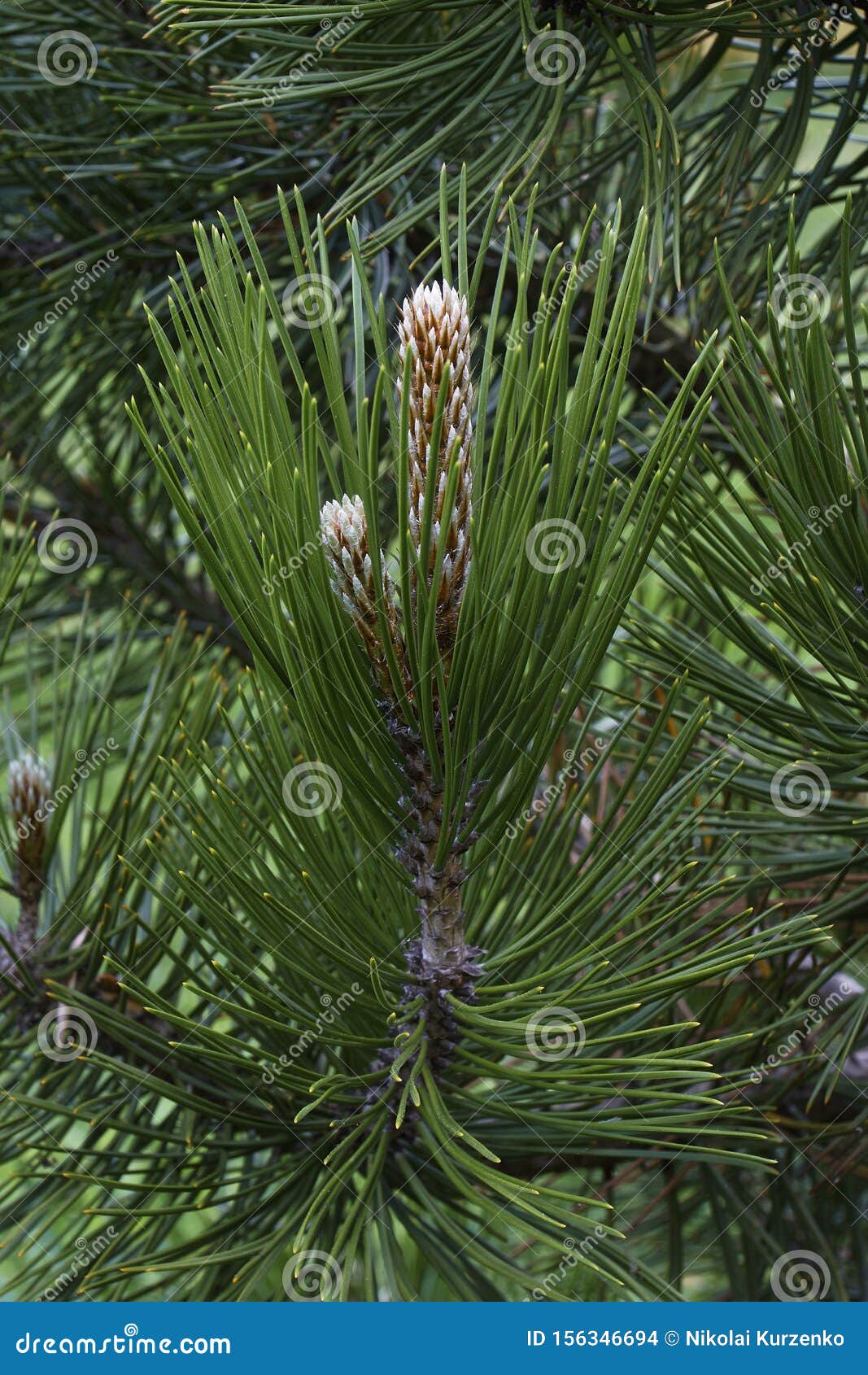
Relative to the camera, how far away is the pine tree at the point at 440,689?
0.31 meters

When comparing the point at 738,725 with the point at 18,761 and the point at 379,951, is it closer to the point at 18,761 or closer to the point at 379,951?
the point at 379,951

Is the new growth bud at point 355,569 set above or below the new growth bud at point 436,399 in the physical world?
below

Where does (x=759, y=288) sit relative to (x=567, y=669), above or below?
A: above

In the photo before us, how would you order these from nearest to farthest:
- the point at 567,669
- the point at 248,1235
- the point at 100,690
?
the point at 567,669
the point at 248,1235
the point at 100,690

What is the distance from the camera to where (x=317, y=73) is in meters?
0.42

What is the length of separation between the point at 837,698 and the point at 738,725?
0.06m

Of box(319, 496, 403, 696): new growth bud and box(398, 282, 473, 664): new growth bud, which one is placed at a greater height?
box(398, 282, 473, 664): new growth bud

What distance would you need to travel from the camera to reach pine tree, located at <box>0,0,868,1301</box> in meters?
0.31

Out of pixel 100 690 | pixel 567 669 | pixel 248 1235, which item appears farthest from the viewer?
pixel 100 690

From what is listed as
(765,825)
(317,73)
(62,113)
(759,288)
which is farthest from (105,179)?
(765,825)

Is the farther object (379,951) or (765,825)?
(765,825)

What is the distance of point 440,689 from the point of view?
307mm

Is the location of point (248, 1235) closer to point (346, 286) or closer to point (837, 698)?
point (837, 698)

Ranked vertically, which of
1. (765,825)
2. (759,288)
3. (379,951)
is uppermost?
(759,288)
